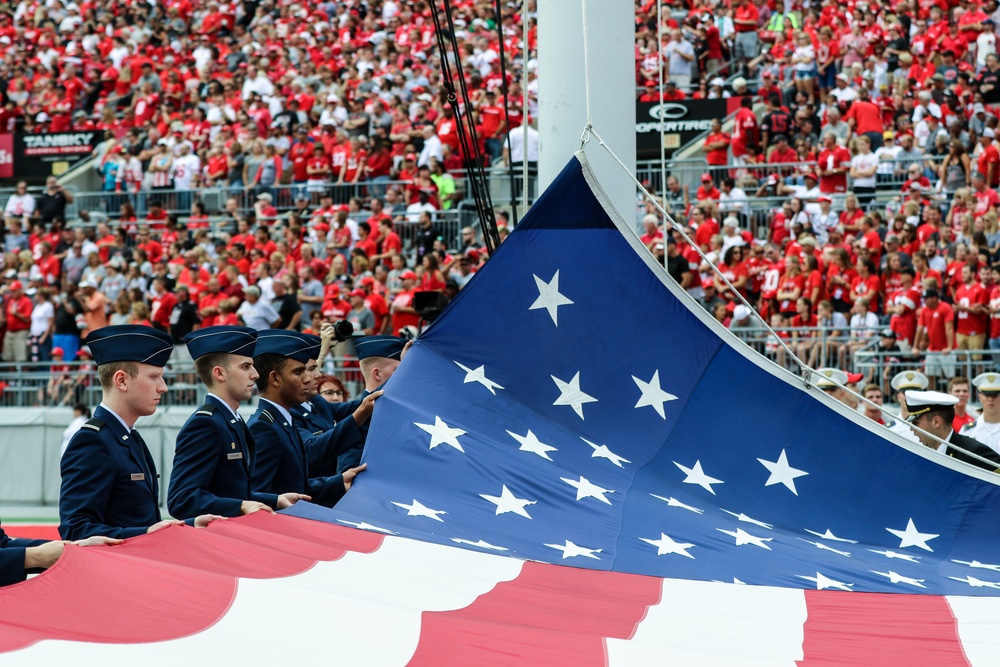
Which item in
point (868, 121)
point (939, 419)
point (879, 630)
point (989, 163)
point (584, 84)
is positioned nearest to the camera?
point (879, 630)

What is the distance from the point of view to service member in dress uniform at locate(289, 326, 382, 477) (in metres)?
5.98

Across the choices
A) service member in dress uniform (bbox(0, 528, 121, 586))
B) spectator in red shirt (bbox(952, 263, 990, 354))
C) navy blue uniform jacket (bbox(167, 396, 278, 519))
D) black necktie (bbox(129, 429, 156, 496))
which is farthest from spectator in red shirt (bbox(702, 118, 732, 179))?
service member in dress uniform (bbox(0, 528, 121, 586))

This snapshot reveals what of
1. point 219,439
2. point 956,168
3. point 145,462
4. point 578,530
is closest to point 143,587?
point 145,462

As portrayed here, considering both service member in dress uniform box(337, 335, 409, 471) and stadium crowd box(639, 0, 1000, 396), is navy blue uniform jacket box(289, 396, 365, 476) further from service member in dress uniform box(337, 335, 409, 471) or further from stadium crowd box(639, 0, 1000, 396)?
stadium crowd box(639, 0, 1000, 396)

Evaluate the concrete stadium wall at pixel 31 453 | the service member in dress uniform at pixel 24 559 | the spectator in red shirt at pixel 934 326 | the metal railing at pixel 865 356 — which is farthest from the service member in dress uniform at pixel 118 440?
the concrete stadium wall at pixel 31 453

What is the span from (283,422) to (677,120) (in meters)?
15.5

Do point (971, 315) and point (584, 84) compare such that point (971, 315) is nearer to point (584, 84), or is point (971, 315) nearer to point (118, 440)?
point (584, 84)

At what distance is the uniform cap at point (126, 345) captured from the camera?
461cm

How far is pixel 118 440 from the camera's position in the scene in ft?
15.2

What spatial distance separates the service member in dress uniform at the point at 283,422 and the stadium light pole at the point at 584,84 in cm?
162

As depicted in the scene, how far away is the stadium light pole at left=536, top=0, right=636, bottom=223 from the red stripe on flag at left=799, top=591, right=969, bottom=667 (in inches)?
101

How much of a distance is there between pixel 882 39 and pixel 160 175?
1095 centimetres

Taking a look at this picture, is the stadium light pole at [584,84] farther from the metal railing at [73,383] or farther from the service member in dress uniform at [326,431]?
the metal railing at [73,383]

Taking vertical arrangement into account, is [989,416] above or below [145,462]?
below
